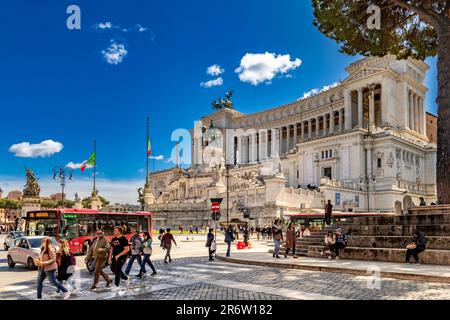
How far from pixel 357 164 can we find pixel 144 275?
47.9 m

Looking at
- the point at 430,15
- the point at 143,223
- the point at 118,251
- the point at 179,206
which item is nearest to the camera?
the point at 118,251

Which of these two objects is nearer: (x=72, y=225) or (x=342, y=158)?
(x=72, y=225)

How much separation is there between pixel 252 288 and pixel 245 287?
274mm

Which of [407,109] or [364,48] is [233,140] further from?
[364,48]

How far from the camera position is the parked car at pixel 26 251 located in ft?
57.6

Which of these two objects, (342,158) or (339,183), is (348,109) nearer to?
(342,158)

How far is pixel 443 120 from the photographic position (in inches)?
723

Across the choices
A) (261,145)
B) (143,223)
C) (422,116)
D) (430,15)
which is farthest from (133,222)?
(261,145)

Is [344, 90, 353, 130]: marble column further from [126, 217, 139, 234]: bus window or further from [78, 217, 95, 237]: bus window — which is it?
[78, 217, 95, 237]: bus window

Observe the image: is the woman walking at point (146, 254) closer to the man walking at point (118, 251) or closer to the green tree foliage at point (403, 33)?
the man walking at point (118, 251)

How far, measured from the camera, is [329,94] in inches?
3260
